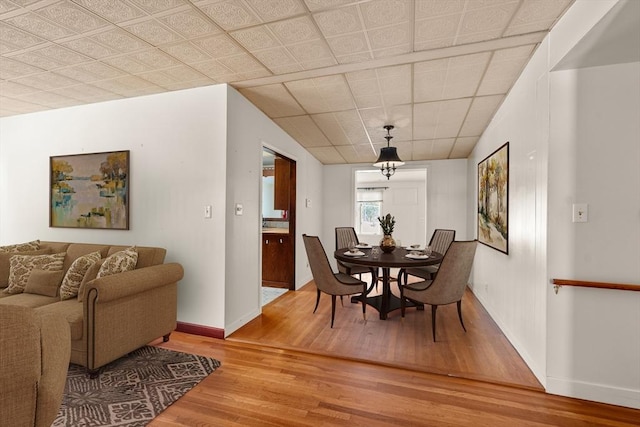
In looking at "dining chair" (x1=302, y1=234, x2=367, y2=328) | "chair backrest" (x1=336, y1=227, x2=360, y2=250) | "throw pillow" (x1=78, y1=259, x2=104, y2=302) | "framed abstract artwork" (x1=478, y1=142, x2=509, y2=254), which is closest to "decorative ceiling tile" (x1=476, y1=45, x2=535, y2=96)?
"framed abstract artwork" (x1=478, y1=142, x2=509, y2=254)

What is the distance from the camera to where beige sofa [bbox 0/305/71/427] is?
0.88 m

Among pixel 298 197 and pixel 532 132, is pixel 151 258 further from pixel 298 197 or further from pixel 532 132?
pixel 532 132

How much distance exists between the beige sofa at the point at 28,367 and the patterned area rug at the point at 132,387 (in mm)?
850

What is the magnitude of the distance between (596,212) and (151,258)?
3438 millimetres

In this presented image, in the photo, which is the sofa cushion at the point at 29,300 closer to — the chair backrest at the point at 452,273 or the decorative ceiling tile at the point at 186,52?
the decorative ceiling tile at the point at 186,52

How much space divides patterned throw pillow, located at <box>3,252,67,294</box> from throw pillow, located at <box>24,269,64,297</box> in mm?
69

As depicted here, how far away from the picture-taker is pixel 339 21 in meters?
1.83

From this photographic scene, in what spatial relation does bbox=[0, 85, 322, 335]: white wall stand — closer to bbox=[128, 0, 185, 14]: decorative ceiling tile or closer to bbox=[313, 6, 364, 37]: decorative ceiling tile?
bbox=[128, 0, 185, 14]: decorative ceiling tile

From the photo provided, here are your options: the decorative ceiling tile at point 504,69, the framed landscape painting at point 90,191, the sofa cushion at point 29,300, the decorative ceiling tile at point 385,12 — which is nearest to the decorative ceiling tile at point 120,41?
the framed landscape painting at point 90,191

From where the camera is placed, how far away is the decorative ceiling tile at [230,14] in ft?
5.60

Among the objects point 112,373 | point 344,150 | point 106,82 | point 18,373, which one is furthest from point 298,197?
point 18,373

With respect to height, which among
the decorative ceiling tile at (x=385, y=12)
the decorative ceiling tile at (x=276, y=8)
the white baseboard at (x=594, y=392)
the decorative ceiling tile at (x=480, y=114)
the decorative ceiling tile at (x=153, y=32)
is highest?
the decorative ceiling tile at (x=153, y=32)

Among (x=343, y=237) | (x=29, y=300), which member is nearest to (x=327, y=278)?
(x=343, y=237)

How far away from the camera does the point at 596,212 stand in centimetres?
183
